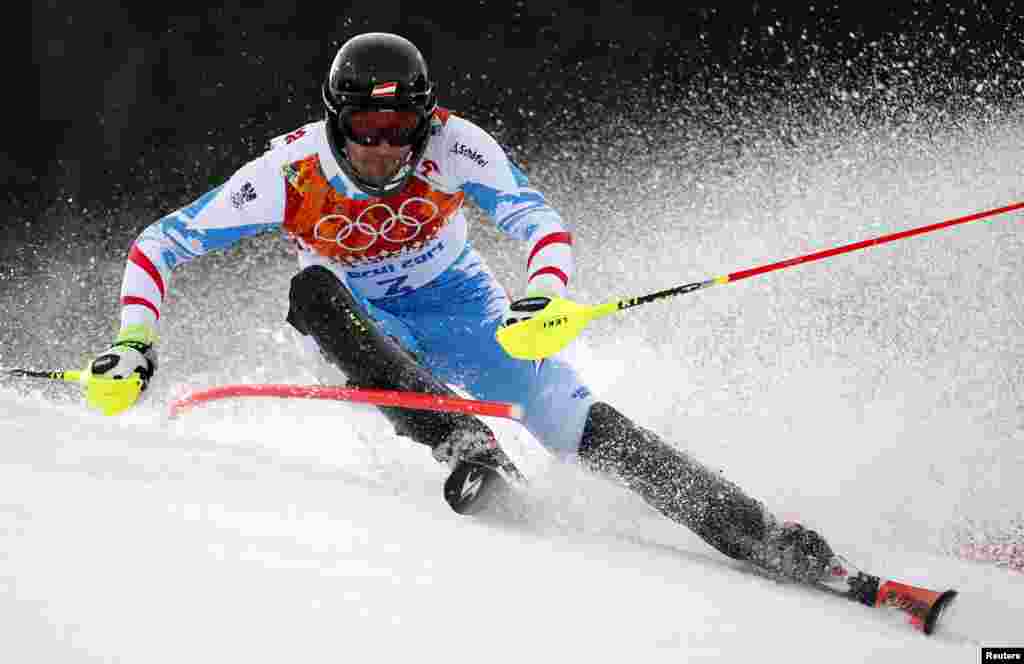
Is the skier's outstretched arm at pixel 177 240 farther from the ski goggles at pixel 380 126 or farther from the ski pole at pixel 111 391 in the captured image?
the ski goggles at pixel 380 126

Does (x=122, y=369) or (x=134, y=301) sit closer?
(x=122, y=369)

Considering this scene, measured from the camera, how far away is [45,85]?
18.3ft

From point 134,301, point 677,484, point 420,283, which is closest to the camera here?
point 677,484

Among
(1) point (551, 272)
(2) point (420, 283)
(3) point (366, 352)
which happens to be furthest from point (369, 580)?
(2) point (420, 283)

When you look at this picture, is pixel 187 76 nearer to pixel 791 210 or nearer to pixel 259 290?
pixel 259 290

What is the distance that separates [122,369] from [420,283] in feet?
2.80

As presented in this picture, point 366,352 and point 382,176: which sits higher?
point 382,176

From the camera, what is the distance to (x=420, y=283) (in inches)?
115

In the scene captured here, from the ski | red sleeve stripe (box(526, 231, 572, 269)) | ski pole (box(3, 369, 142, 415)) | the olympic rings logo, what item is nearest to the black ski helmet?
the olympic rings logo

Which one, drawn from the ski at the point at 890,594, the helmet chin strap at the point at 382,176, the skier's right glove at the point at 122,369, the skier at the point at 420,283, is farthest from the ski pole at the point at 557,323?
the skier's right glove at the point at 122,369

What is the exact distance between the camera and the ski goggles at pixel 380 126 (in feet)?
8.29

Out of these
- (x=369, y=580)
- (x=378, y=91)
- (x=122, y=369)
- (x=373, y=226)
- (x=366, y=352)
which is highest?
(x=378, y=91)

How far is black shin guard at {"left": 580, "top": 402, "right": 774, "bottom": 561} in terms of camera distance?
2.27 meters

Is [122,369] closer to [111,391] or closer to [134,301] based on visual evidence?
[111,391]
